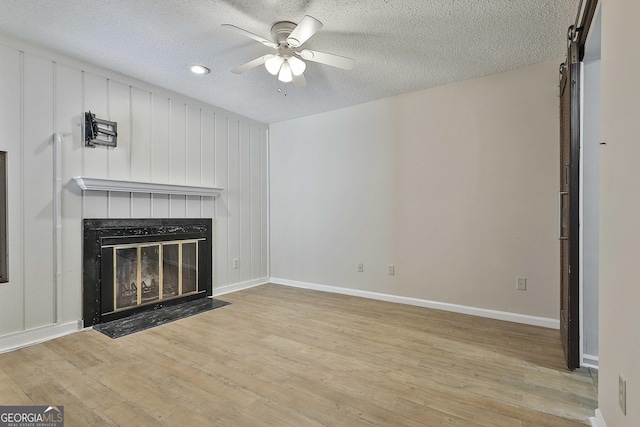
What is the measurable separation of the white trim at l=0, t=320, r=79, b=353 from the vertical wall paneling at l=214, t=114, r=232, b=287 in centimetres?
164

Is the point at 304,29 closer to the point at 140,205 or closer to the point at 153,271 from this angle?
the point at 140,205

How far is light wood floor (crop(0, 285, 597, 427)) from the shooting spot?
170 centimetres

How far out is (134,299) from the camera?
133 inches

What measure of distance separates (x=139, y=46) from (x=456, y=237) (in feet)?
11.9

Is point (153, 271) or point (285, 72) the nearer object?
point (285, 72)

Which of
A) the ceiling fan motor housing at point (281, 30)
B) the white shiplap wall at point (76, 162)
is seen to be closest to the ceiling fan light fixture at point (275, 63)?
the ceiling fan motor housing at point (281, 30)

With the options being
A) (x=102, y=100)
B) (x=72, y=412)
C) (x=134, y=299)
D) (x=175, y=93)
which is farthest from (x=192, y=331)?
(x=175, y=93)

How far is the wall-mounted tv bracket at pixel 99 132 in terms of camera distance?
2980 millimetres

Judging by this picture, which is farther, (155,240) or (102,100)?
(155,240)

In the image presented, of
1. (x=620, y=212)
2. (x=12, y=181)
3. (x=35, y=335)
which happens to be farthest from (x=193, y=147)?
(x=620, y=212)

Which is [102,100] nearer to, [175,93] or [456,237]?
[175,93]

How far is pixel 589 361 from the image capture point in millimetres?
2168

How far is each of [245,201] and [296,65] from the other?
2582mm

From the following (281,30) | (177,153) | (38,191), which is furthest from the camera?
(177,153)
